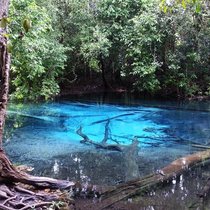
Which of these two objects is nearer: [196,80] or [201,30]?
[201,30]

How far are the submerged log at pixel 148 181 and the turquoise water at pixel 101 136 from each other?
0.34 metres

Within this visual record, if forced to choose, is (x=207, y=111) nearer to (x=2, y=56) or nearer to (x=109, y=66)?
(x=109, y=66)

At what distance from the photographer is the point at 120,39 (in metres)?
14.5

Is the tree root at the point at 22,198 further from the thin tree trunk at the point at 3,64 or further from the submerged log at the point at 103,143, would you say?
the submerged log at the point at 103,143

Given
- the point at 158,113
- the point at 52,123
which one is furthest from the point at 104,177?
the point at 158,113

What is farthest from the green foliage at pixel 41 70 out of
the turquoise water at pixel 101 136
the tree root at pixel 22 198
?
the tree root at pixel 22 198

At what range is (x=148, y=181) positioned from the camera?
4590mm

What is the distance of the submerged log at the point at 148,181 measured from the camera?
4.06 metres

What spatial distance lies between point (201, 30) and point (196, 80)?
2226 millimetres

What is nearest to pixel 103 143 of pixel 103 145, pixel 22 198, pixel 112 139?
pixel 103 145

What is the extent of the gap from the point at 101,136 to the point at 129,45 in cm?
721

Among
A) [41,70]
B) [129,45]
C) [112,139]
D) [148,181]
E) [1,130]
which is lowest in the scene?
[148,181]

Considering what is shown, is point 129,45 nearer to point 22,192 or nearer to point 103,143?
point 103,143

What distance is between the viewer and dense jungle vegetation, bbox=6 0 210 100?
42.8 ft
